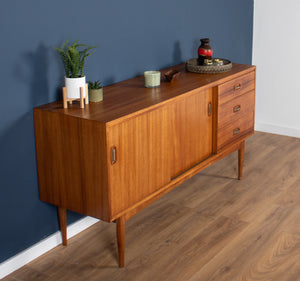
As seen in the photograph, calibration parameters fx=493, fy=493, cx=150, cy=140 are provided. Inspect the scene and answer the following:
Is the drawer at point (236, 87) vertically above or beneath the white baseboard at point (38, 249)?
above

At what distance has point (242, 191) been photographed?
3.19m

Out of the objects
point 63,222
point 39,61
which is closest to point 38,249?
point 63,222

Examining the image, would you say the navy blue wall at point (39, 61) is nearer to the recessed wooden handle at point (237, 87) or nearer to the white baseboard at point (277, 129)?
the recessed wooden handle at point (237, 87)

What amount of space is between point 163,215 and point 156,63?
954 mm

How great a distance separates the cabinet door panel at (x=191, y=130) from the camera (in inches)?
101

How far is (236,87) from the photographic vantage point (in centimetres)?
300

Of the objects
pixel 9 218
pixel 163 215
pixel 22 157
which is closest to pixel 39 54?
pixel 22 157

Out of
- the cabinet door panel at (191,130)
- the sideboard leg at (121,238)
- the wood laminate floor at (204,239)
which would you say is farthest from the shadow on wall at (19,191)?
the cabinet door panel at (191,130)

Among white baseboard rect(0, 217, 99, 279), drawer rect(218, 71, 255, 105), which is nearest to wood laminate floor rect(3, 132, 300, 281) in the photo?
white baseboard rect(0, 217, 99, 279)

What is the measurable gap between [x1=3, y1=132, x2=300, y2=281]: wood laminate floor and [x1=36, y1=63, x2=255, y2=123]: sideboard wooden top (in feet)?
2.47

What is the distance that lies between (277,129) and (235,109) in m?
1.31

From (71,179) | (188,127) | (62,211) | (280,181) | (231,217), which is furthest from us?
(280,181)

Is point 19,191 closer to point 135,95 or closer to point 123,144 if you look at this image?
point 123,144

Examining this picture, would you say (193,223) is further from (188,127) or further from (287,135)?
(287,135)
